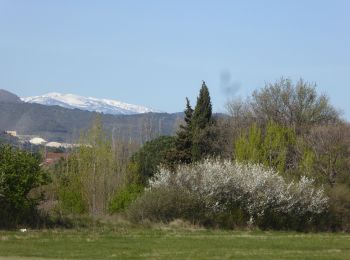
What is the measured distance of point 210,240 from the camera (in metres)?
30.7

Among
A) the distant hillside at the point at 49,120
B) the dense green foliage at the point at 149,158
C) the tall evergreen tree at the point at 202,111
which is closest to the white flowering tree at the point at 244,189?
the tall evergreen tree at the point at 202,111

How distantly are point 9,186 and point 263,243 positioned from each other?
13.9 m

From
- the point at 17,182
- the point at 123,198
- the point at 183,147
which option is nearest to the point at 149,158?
the point at 183,147

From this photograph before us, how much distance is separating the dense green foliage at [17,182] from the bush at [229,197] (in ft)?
28.2

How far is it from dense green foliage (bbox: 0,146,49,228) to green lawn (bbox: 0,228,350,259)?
3.73 meters

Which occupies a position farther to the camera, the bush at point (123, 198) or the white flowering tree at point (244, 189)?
the bush at point (123, 198)

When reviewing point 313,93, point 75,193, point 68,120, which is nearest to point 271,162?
point 313,93

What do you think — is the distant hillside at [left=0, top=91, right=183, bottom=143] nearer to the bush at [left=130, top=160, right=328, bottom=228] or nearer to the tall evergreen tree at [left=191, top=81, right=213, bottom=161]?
the tall evergreen tree at [left=191, top=81, right=213, bottom=161]

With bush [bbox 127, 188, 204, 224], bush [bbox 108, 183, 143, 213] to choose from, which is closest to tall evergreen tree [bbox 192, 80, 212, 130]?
bush [bbox 108, 183, 143, 213]

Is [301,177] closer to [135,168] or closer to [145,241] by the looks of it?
[135,168]

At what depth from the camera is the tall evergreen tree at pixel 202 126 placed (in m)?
59.6

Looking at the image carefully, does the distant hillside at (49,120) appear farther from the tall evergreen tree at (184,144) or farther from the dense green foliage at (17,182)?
the dense green foliage at (17,182)

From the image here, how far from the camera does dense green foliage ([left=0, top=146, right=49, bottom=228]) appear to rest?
35406 millimetres

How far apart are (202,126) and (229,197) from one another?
16647mm
